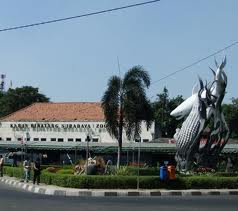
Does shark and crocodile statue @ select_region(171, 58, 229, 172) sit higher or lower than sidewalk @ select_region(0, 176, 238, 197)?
higher

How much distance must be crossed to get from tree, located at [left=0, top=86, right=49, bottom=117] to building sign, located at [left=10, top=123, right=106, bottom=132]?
18672mm

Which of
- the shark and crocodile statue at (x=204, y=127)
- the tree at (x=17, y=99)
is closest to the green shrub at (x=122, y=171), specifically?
the shark and crocodile statue at (x=204, y=127)

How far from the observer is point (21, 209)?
15.8m

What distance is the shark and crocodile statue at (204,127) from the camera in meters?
36.8

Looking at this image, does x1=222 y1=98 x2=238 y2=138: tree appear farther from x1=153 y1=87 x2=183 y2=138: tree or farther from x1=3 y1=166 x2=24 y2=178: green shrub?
x1=3 y1=166 x2=24 y2=178: green shrub

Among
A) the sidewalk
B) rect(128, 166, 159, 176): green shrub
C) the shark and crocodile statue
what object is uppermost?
the shark and crocodile statue

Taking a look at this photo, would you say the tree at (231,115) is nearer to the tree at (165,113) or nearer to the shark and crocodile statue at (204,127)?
the tree at (165,113)

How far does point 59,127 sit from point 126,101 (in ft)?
89.6

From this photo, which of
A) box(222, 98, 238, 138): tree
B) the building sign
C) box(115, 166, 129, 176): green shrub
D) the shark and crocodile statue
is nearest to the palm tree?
the shark and crocodile statue

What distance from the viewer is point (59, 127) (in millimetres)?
71500

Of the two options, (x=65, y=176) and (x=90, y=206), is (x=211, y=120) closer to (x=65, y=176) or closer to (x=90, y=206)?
(x=65, y=176)

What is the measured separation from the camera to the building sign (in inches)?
2751

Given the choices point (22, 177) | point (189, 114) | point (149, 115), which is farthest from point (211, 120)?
point (22, 177)

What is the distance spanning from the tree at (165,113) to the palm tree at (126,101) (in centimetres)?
3824
